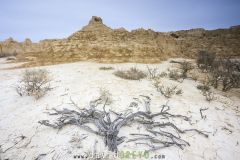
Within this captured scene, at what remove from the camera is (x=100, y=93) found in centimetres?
460

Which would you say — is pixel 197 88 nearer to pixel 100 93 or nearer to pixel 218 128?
pixel 218 128

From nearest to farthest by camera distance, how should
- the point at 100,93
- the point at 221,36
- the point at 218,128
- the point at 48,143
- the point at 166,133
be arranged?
the point at 48,143 → the point at 166,133 → the point at 218,128 → the point at 100,93 → the point at 221,36

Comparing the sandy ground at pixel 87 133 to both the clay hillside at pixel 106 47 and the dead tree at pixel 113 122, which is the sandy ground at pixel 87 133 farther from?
the clay hillside at pixel 106 47

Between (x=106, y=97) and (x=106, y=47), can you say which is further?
(x=106, y=47)

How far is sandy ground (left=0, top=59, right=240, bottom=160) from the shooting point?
283 cm

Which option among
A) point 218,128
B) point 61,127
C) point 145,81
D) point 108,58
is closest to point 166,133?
point 218,128

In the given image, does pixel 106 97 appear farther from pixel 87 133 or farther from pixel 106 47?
pixel 106 47

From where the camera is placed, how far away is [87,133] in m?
3.14

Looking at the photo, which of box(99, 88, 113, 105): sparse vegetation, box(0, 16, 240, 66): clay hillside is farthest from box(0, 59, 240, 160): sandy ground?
box(0, 16, 240, 66): clay hillside

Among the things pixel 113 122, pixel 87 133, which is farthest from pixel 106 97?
pixel 87 133

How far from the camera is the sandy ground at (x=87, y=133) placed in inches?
112

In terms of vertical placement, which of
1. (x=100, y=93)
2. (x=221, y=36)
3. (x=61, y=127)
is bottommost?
(x=61, y=127)

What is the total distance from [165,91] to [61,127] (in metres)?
2.71

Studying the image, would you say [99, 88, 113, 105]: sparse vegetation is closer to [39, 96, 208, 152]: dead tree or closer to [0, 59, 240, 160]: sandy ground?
[0, 59, 240, 160]: sandy ground
